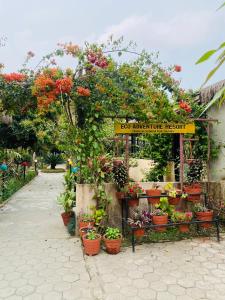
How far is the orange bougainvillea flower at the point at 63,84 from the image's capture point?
188 inches

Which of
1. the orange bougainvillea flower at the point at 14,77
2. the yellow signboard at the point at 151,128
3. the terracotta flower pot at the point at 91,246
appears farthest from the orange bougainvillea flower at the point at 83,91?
the terracotta flower pot at the point at 91,246

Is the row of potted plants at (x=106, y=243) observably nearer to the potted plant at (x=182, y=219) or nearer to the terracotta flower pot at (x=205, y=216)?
the potted plant at (x=182, y=219)

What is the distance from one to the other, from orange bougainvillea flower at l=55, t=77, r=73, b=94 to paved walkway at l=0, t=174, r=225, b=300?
101 inches

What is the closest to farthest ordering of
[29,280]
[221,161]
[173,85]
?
[29,280], [173,85], [221,161]

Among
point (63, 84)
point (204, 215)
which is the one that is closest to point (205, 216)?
point (204, 215)

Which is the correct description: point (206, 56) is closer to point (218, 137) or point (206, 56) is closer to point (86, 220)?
point (86, 220)

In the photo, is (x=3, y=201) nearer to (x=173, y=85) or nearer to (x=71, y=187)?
(x=71, y=187)

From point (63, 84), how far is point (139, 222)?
8.35ft

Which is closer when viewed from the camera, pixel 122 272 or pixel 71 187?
pixel 122 272

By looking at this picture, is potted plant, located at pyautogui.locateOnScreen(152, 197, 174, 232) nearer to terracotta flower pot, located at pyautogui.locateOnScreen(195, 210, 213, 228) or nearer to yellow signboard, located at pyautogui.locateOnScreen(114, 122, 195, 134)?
terracotta flower pot, located at pyautogui.locateOnScreen(195, 210, 213, 228)

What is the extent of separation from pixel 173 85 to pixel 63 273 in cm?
351

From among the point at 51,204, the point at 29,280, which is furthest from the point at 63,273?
the point at 51,204

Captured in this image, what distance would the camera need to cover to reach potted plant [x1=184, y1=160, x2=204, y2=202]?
5484 mm

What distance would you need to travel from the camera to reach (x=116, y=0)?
2658 millimetres
